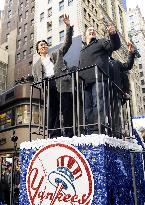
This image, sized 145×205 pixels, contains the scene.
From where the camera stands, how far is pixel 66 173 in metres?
2.87

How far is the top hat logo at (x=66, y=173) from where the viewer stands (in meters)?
2.82

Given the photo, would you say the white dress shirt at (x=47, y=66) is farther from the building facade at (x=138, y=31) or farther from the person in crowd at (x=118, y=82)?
the building facade at (x=138, y=31)

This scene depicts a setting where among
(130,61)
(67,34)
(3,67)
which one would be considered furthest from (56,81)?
(3,67)

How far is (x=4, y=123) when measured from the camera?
27.6m

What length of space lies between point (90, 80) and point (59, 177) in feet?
4.64

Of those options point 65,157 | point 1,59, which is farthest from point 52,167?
point 1,59

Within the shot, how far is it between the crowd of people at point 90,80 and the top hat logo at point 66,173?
601 mm

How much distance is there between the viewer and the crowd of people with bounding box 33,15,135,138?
369 centimetres

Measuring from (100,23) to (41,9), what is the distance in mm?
9371

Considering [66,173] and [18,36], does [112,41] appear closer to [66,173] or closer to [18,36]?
[66,173]

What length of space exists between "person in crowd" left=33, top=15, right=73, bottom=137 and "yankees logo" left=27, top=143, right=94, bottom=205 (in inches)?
26.9

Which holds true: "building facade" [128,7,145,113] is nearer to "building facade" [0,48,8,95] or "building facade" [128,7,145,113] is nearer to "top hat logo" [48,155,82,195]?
"building facade" [0,48,8,95]

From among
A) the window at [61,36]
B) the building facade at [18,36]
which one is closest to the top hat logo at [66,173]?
the window at [61,36]

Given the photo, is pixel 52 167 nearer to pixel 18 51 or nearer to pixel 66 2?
pixel 66 2
